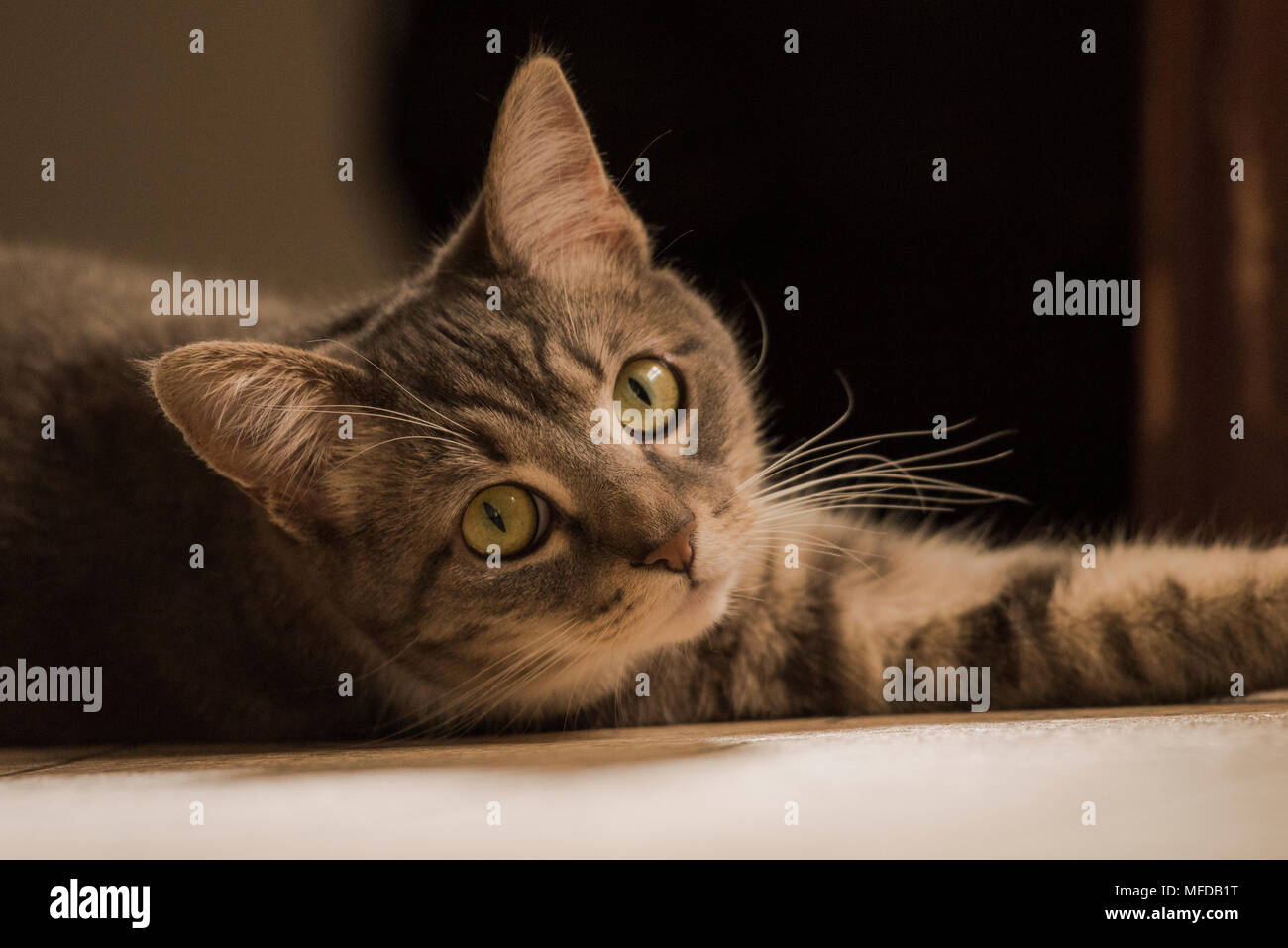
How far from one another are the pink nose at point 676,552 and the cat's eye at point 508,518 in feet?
0.50

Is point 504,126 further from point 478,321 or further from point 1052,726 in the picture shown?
point 1052,726

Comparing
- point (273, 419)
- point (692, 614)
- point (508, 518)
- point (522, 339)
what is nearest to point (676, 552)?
point (692, 614)

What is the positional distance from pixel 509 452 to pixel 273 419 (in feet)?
0.95

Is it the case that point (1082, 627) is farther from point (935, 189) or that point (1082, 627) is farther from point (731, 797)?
point (935, 189)

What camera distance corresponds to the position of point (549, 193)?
5.11ft

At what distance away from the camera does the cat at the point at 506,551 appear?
133 cm

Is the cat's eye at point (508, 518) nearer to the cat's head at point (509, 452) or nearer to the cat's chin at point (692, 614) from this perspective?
the cat's head at point (509, 452)

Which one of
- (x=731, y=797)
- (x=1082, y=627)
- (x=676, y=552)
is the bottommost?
(x=731, y=797)

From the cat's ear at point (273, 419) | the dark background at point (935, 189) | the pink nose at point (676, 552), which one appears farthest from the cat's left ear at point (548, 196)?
the dark background at point (935, 189)

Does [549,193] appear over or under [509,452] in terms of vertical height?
over

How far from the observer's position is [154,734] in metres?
1.54

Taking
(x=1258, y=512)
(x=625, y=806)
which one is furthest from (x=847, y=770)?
(x=1258, y=512)

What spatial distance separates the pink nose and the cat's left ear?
47 centimetres

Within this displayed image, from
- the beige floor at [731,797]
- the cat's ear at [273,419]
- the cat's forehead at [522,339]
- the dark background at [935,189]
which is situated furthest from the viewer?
the dark background at [935,189]
